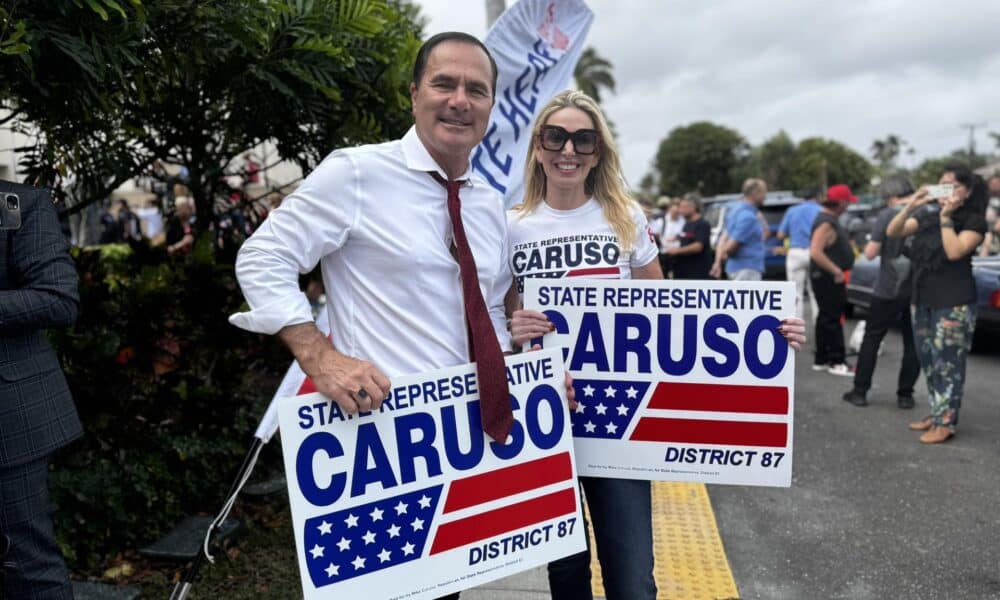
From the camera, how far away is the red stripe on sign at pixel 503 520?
2.00 m

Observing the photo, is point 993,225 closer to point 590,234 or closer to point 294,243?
point 590,234

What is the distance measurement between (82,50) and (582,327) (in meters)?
1.65

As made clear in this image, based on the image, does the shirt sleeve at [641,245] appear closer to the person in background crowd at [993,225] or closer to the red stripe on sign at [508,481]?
the red stripe on sign at [508,481]

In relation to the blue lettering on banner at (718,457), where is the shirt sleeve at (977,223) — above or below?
above

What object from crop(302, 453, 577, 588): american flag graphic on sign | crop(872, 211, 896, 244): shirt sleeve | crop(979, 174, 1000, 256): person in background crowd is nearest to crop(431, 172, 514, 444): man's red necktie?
crop(302, 453, 577, 588): american flag graphic on sign

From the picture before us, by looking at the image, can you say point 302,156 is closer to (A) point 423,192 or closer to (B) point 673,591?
(A) point 423,192

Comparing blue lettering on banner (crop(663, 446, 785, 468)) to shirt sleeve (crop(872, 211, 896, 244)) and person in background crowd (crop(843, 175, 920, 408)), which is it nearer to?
person in background crowd (crop(843, 175, 920, 408))

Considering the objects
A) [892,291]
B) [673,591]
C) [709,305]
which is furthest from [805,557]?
[892,291]

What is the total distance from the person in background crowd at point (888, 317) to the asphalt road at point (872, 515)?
0.76 ft

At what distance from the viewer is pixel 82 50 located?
7.47ft

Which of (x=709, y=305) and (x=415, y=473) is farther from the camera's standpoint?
(x=709, y=305)

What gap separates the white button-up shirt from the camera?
1.91m

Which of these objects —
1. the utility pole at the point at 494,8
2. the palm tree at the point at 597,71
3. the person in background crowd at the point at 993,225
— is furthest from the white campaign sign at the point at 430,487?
the palm tree at the point at 597,71

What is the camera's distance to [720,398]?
2479 mm
